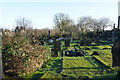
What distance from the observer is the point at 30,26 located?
68.8ft

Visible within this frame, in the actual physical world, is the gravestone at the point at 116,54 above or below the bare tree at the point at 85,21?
below

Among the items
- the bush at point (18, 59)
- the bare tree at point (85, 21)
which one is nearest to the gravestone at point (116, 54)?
the bush at point (18, 59)

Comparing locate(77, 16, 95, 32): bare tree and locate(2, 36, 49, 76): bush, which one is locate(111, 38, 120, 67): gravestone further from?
locate(77, 16, 95, 32): bare tree

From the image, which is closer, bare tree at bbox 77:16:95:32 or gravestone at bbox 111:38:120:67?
gravestone at bbox 111:38:120:67

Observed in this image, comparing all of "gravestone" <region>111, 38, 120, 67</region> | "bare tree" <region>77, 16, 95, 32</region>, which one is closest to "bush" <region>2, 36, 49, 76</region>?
Answer: "gravestone" <region>111, 38, 120, 67</region>

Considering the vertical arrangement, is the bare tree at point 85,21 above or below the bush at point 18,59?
above

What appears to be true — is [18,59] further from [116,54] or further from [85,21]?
[85,21]

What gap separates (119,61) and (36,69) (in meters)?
3.78

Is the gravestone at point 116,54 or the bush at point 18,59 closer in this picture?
the bush at point 18,59

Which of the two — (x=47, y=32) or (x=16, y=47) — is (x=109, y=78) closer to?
(x=16, y=47)

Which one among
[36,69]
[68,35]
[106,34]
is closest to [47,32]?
[68,35]

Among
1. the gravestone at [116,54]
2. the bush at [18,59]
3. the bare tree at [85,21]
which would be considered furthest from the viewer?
the bare tree at [85,21]

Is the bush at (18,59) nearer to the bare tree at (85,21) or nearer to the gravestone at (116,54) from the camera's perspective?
the gravestone at (116,54)

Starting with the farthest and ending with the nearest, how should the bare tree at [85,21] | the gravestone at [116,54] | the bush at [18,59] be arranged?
the bare tree at [85,21], the gravestone at [116,54], the bush at [18,59]
